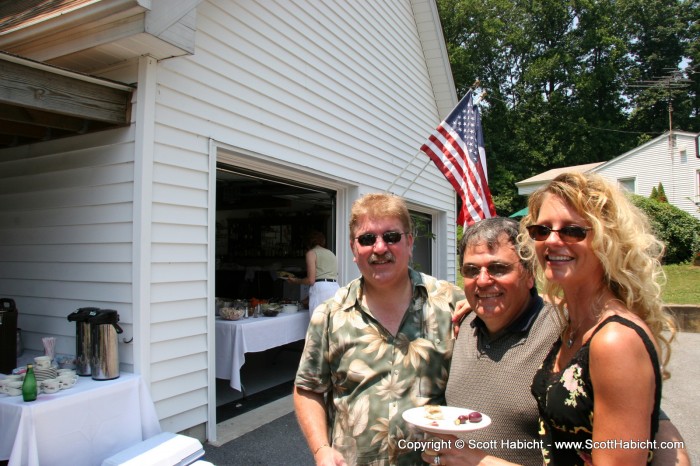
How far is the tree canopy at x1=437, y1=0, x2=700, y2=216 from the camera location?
33.2 meters

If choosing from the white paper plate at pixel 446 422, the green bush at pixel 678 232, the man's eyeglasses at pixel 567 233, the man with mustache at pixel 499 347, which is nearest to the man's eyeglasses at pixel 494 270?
the man with mustache at pixel 499 347

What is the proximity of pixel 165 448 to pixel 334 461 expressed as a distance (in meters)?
2.07

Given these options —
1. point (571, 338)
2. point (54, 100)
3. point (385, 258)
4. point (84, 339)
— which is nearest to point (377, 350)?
point (385, 258)

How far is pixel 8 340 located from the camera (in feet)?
11.7

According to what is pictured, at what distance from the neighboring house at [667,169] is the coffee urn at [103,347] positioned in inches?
841

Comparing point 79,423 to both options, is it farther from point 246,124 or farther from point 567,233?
point 567,233

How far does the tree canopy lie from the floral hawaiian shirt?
30787 mm

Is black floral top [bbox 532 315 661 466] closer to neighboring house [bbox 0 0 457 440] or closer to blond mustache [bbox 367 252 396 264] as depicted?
blond mustache [bbox 367 252 396 264]

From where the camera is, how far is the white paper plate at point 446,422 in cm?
142

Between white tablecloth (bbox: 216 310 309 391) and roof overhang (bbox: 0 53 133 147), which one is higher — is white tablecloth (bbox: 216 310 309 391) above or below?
below

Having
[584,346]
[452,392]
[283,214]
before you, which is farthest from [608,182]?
[283,214]

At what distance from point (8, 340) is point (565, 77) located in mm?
38278

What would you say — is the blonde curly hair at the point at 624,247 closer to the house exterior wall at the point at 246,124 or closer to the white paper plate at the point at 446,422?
the white paper plate at the point at 446,422

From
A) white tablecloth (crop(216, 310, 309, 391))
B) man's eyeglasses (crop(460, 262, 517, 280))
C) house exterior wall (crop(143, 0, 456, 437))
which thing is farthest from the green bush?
man's eyeglasses (crop(460, 262, 517, 280))
